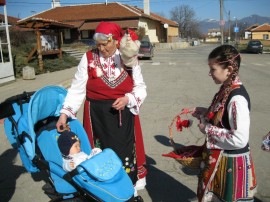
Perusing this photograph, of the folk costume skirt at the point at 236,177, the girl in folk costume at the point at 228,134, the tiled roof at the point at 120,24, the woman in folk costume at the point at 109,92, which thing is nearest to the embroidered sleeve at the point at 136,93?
the woman in folk costume at the point at 109,92

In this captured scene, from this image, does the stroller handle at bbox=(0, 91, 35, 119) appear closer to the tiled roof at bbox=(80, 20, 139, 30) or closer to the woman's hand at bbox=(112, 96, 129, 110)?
the woman's hand at bbox=(112, 96, 129, 110)

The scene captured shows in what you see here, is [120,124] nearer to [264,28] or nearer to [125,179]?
[125,179]

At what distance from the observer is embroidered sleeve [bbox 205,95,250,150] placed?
6.96ft

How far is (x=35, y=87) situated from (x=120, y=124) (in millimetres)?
8917

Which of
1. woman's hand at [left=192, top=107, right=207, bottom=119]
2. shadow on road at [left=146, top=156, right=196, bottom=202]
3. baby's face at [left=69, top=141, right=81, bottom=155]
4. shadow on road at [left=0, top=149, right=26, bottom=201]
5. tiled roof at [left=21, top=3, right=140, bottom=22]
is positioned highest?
tiled roof at [left=21, top=3, right=140, bottom=22]

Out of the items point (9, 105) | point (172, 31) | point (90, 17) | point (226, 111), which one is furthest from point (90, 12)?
point (226, 111)

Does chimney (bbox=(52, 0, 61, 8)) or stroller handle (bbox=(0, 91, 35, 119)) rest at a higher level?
chimney (bbox=(52, 0, 61, 8))

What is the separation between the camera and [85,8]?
49.7 metres

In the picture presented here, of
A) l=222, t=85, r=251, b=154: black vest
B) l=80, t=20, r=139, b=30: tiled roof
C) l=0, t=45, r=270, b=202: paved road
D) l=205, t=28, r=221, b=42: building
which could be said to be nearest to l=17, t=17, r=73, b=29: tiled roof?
l=0, t=45, r=270, b=202: paved road

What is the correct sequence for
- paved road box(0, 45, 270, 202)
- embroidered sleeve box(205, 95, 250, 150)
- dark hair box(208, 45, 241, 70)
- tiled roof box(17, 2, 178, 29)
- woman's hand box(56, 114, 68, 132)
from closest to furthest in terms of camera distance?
embroidered sleeve box(205, 95, 250, 150)
dark hair box(208, 45, 241, 70)
woman's hand box(56, 114, 68, 132)
paved road box(0, 45, 270, 202)
tiled roof box(17, 2, 178, 29)

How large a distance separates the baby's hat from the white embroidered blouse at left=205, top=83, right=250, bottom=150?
1183mm

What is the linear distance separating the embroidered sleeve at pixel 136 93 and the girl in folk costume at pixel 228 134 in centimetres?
73

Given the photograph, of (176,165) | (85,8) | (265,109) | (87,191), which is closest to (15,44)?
(265,109)

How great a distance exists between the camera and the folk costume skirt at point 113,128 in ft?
9.74
